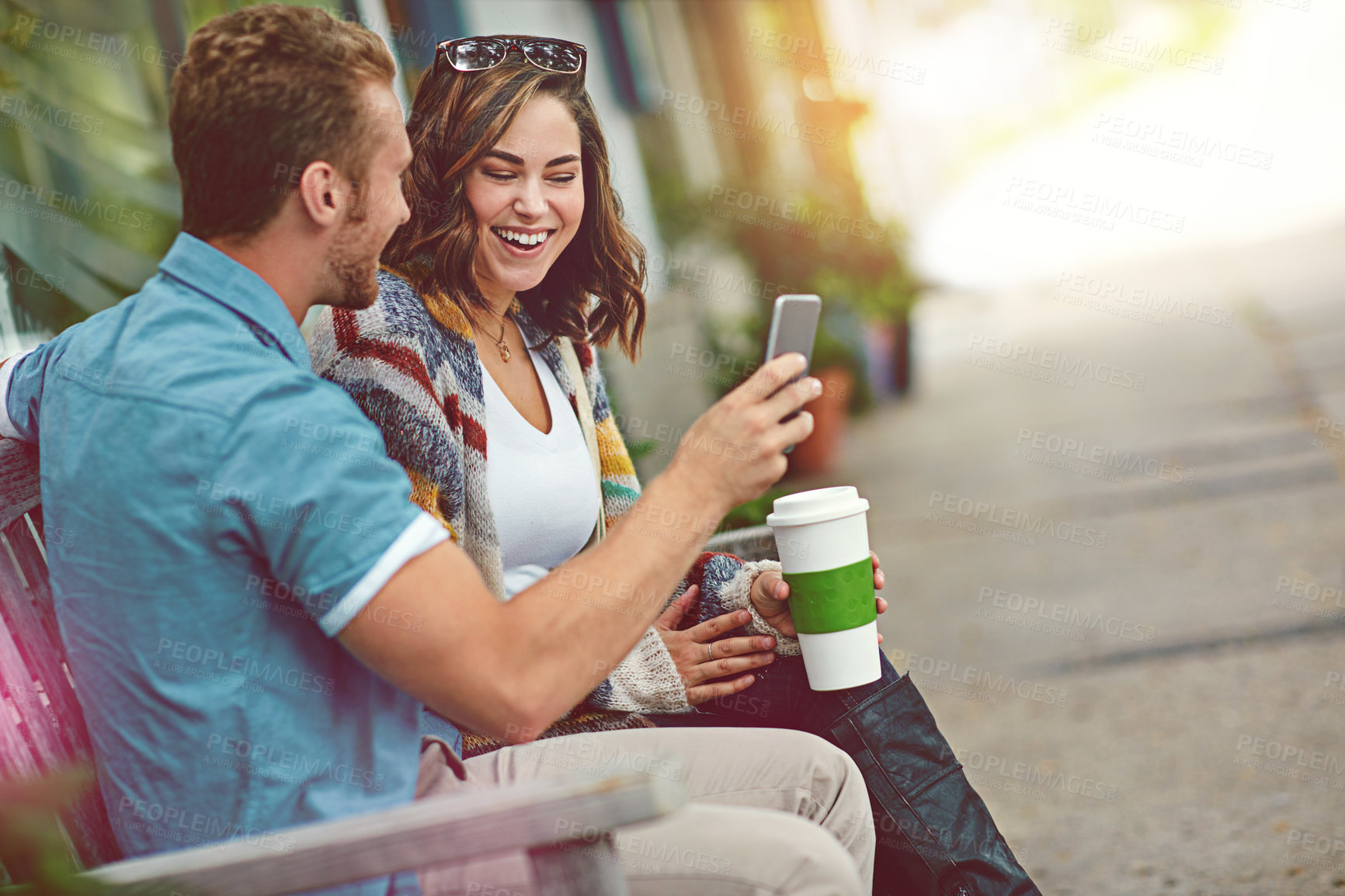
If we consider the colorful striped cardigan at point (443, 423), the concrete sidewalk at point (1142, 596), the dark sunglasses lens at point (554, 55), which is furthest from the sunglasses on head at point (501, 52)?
the concrete sidewalk at point (1142, 596)

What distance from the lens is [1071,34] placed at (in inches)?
836

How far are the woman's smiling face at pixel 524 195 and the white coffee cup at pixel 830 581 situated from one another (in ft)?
2.39

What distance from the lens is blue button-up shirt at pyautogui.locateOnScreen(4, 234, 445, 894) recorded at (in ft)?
3.94

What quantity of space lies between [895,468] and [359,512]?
6443mm

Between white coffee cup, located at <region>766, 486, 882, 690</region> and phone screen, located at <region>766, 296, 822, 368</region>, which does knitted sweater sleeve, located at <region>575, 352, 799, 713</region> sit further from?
phone screen, located at <region>766, 296, 822, 368</region>

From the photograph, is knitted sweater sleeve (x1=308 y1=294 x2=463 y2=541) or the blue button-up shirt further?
knitted sweater sleeve (x1=308 y1=294 x2=463 y2=541)

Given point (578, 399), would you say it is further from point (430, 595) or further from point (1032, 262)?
point (1032, 262)

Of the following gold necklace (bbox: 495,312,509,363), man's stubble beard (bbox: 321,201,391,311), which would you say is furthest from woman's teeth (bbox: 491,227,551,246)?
man's stubble beard (bbox: 321,201,391,311)

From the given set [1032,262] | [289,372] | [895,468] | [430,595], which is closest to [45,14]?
[289,372]

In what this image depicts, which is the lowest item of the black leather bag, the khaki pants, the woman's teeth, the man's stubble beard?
the black leather bag

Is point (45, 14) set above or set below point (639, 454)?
above

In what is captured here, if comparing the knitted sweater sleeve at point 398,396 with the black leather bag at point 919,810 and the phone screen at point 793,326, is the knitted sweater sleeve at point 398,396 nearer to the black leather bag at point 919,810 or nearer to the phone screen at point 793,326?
the phone screen at point 793,326

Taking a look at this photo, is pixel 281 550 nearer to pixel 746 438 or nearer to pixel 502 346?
pixel 746 438

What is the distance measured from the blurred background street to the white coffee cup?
120 cm
